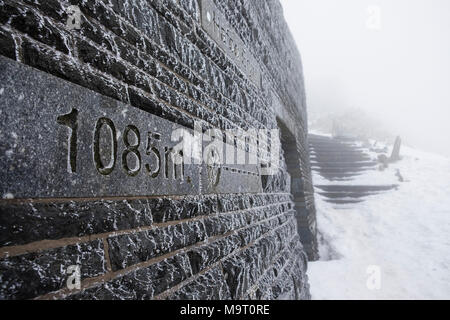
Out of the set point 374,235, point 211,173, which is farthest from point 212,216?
point 374,235

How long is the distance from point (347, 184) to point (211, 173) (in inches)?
427

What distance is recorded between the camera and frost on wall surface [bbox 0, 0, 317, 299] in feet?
2.50

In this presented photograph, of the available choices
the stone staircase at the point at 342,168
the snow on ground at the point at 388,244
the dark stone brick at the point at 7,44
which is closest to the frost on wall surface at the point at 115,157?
the dark stone brick at the point at 7,44

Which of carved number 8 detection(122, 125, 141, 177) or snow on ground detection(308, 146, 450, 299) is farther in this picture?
snow on ground detection(308, 146, 450, 299)

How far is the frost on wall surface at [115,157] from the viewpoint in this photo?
761 millimetres

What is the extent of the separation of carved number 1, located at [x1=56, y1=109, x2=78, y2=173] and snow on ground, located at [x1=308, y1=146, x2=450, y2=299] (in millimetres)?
5015

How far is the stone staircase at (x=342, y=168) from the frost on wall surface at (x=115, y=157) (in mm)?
9348

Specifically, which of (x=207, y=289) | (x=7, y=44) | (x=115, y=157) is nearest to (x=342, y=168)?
(x=207, y=289)

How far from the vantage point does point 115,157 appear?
1063 millimetres

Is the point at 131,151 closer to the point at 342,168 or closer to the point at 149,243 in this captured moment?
the point at 149,243

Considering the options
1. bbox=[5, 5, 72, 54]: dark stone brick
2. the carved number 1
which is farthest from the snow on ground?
bbox=[5, 5, 72, 54]: dark stone brick

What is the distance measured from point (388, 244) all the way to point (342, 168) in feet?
18.6

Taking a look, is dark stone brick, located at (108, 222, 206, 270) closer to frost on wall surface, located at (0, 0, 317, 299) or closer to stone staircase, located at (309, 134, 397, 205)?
frost on wall surface, located at (0, 0, 317, 299)

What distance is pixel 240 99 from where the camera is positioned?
2.50 metres
